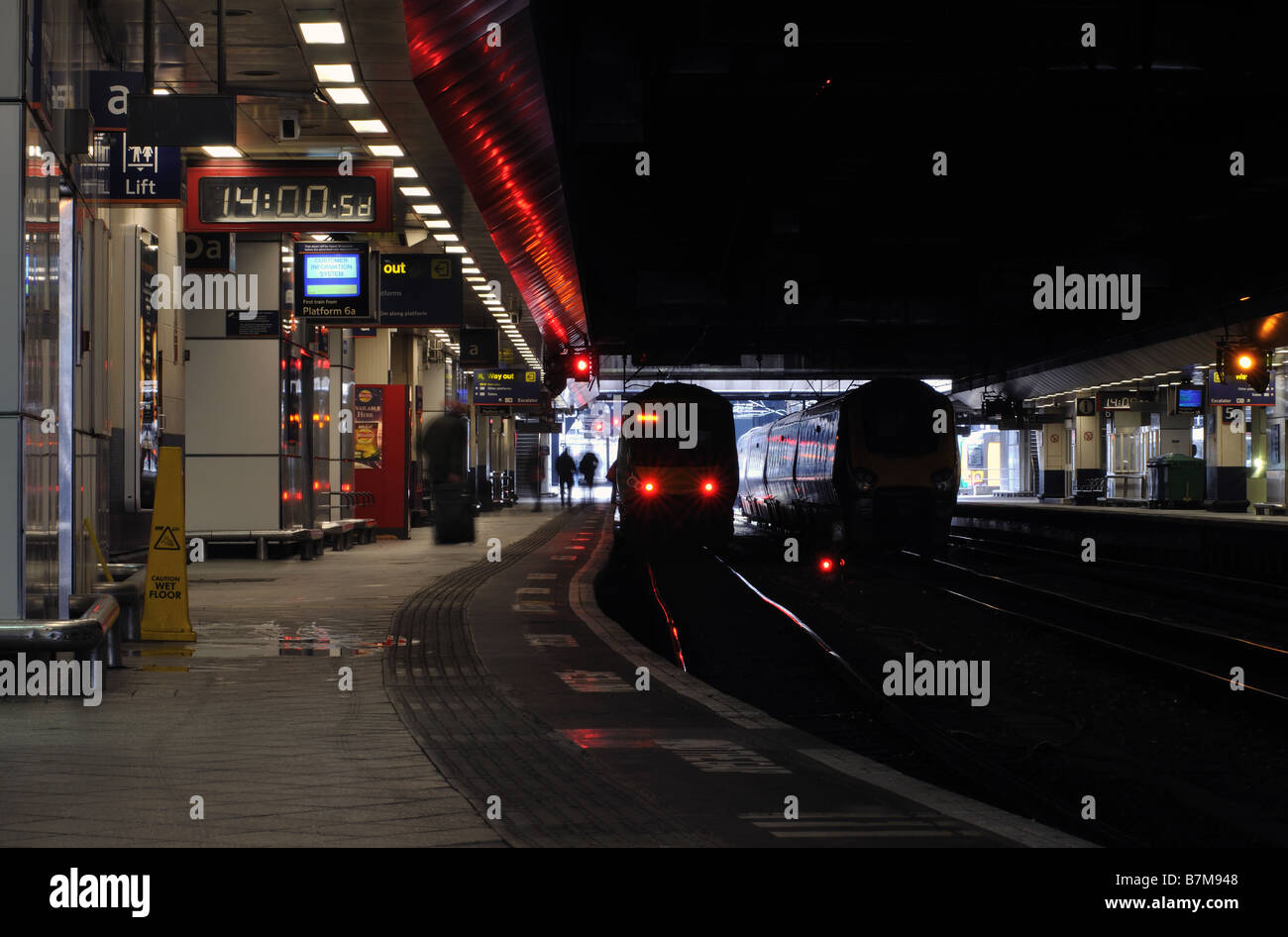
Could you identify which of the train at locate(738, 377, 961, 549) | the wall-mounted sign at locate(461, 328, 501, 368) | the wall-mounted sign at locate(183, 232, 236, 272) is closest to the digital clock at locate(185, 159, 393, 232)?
the wall-mounted sign at locate(183, 232, 236, 272)

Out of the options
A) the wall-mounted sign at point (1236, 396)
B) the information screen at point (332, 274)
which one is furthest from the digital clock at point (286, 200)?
the wall-mounted sign at point (1236, 396)

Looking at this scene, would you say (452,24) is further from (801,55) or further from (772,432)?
(772,432)

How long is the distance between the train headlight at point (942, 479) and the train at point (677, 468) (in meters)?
3.40

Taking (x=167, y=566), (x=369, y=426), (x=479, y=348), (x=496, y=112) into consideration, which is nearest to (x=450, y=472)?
(x=496, y=112)

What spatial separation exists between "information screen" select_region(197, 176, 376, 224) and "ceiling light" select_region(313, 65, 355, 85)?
1.22 meters

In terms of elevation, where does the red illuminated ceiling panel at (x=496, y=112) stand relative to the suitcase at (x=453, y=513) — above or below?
above

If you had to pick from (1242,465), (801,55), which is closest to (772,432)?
(1242,465)

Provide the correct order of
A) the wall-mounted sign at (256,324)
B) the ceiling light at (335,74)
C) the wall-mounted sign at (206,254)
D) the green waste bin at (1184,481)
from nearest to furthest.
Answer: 1. the ceiling light at (335,74)
2. the wall-mounted sign at (206,254)
3. the wall-mounted sign at (256,324)
4. the green waste bin at (1184,481)

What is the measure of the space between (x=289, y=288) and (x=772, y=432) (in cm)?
1826

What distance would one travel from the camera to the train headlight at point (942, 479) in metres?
24.6

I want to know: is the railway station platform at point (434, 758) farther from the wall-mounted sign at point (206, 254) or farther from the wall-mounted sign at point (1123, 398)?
the wall-mounted sign at point (1123, 398)

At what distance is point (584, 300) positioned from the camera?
29484 mm

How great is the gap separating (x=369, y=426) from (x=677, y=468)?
6275 mm
